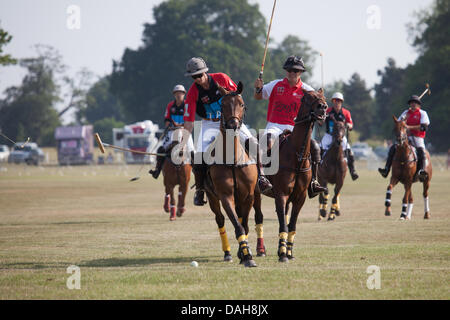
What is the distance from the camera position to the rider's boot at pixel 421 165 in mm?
19703

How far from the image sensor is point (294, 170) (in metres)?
11.9

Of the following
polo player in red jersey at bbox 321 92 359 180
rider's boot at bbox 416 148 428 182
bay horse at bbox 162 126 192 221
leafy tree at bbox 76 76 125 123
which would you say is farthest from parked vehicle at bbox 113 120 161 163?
leafy tree at bbox 76 76 125 123

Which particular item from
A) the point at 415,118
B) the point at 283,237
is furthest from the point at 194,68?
the point at 415,118

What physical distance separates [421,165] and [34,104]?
9921 centimetres

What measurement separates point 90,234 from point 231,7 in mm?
83700

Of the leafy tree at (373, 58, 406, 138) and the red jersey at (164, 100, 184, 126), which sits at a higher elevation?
the leafy tree at (373, 58, 406, 138)

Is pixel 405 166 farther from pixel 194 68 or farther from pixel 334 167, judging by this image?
pixel 194 68

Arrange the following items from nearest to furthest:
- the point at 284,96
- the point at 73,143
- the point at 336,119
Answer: the point at 284,96
the point at 336,119
the point at 73,143

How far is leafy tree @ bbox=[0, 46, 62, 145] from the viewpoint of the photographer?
110 meters

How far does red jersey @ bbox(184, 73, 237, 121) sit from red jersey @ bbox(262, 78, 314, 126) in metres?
1.40

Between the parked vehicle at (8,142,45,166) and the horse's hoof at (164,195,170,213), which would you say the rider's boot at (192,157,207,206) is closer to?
the horse's hoof at (164,195,170,213)

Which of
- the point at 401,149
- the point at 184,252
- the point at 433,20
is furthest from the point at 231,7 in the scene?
the point at 184,252
